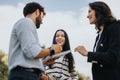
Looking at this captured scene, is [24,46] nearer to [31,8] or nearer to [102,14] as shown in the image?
[31,8]

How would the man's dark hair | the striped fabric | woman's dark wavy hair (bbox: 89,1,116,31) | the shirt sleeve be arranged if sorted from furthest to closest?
the striped fabric, the man's dark hair, woman's dark wavy hair (bbox: 89,1,116,31), the shirt sleeve

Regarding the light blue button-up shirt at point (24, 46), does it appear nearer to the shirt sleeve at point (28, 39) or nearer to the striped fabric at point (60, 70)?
the shirt sleeve at point (28, 39)

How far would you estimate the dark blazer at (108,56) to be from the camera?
542 cm

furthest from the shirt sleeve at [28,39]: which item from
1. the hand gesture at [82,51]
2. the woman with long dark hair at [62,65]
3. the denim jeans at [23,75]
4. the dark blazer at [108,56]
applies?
the woman with long dark hair at [62,65]

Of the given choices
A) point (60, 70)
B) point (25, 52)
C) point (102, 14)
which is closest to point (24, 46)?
point (25, 52)

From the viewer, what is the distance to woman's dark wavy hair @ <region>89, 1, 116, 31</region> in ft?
18.7

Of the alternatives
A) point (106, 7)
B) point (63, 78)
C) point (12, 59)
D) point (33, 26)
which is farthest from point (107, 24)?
point (63, 78)

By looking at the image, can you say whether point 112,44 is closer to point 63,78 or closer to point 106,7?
point 106,7

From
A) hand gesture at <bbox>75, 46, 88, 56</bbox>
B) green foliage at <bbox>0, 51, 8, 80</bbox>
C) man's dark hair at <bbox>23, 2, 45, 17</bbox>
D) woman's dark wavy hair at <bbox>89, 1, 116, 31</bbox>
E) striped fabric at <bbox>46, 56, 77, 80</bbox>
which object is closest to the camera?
hand gesture at <bbox>75, 46, 88, 56</bbox>

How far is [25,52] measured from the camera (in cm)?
539

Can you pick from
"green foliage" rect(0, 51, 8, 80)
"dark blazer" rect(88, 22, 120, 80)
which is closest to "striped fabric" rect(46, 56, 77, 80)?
"dark blazer" rect(88, 22, 120, 80)

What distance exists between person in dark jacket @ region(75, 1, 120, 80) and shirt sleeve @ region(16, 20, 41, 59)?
0.59 m

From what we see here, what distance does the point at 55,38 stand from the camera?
843cm

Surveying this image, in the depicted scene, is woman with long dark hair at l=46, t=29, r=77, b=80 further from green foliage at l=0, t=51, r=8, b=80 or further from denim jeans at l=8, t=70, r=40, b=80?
green foliage at l=0, t=51, r=8, b=80
